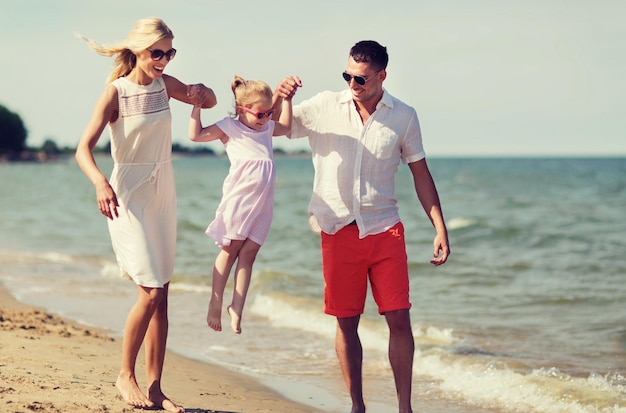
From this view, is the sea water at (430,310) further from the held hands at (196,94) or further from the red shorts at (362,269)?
the held hands at (196,94)

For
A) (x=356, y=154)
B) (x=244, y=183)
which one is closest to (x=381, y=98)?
(x=356, y=154)

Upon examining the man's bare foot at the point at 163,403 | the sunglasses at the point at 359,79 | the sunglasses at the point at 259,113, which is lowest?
the man's bare foot at the point at 163,403

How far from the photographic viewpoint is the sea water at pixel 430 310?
7.08 metres

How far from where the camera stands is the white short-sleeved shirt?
4.88 meters

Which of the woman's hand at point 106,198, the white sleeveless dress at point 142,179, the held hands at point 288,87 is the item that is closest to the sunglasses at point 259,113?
the held hands at point 288,87

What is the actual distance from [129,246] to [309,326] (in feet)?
17.4

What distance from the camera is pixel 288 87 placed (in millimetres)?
4738

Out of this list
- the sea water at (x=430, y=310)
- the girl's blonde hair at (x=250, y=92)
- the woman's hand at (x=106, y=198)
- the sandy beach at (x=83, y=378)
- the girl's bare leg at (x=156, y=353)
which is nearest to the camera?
the woman's hand at (x=106, y=198)

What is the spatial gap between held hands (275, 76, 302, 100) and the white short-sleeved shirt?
21cm

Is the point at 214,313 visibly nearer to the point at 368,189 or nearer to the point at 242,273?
the point at 242,273

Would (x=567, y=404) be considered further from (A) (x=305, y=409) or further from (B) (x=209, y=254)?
(B) (x=209, y=254)

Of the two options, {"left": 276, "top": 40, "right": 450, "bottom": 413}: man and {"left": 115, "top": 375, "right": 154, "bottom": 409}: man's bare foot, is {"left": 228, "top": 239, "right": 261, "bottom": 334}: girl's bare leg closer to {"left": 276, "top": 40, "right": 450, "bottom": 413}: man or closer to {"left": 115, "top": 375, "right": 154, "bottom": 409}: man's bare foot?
{"left": 276, "top": 40, "right": 450, "bottom": 413}: man

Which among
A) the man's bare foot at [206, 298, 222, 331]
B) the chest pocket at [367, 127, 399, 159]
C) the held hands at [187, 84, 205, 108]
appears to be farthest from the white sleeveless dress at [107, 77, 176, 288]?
A: the chest pocket at [367, 127, 399, 159]

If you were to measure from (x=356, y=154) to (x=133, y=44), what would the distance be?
4.30ft
